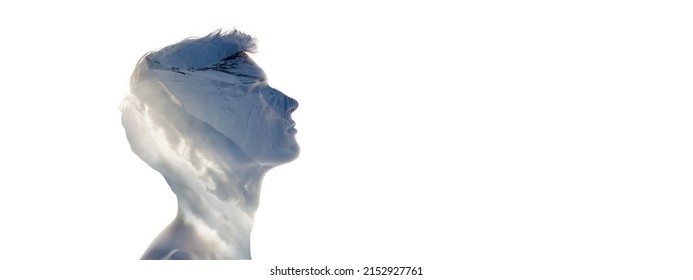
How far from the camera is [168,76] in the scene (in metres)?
4.19

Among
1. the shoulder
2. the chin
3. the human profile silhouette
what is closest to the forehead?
the human profile silhouette

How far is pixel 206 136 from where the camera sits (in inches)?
166

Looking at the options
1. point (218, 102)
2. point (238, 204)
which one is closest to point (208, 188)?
point (238, 204)

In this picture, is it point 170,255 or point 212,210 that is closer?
point 170,255

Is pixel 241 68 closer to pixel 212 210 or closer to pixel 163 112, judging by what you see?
pixel 163 112

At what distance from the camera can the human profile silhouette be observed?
420 centimetres

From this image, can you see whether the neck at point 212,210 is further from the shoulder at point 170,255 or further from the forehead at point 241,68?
the forehead at point 241,68

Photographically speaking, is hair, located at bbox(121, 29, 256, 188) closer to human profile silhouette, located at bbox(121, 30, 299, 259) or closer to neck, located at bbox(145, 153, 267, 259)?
human profile silhouette, located at bbox(121, 30, 299, 259)

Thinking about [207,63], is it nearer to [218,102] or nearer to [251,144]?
[218,102]

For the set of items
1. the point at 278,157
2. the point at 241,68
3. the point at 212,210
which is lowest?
the point at 212,210

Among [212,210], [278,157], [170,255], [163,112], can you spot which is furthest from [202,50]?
[170,255]

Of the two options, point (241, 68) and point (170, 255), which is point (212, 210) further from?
point (241, 68)

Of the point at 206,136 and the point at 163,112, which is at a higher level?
the point at 163,112

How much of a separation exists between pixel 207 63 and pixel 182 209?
0.86m
